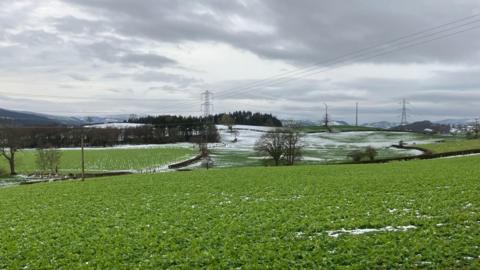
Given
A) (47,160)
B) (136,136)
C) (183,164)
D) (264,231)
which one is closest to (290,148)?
(183,164)

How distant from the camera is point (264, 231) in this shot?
13.5 m

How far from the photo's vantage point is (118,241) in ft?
43.8

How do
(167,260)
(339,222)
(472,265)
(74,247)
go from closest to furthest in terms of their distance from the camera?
(472,265) → (167,260) → (74,247) → (339,222)

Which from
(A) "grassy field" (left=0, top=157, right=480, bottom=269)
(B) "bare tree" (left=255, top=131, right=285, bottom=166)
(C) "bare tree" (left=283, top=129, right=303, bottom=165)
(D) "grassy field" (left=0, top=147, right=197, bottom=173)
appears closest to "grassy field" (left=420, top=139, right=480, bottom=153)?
(C) "bare tree" (left=283, top=129, right=303, bottom=165)

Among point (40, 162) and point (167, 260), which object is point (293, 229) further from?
point (40, 162)

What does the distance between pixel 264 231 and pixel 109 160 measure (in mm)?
100695

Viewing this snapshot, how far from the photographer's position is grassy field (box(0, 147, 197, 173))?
303 feet

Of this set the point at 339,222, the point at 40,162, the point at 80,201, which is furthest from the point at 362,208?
the point at 40,162

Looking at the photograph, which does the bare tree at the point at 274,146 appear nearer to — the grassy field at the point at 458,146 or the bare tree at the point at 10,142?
the grassy field at the point at 458,146

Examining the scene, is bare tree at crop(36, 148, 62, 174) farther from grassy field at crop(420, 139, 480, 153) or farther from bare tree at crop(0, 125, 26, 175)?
grassy field at crop(420, 139, 480, 153)

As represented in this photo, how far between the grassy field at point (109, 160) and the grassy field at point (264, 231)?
74.0m

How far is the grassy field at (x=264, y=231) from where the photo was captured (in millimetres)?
10258

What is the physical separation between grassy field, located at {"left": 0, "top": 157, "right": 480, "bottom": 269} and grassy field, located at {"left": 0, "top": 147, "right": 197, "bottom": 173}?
7400 cm

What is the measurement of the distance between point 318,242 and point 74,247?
7.82m
